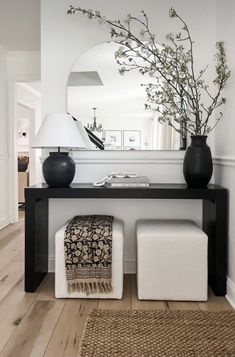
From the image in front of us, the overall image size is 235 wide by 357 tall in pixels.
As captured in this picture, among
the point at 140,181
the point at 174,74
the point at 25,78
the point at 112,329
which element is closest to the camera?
the point at 112,329

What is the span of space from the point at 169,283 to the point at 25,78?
3.40 metres

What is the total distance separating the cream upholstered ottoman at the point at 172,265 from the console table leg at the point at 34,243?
72cm

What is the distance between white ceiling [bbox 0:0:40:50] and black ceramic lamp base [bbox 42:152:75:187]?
1644 mm

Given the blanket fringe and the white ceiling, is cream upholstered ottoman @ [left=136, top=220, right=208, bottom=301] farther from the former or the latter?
the white ceiling

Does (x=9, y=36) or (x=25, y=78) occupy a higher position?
(x=9, y=36)

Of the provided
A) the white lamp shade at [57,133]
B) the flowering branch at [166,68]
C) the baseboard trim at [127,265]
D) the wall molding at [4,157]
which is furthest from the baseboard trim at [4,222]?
the flowering branch at [166,68]

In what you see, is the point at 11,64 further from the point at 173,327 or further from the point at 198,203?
the point at 173,327

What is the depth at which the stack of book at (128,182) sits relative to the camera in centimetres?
228

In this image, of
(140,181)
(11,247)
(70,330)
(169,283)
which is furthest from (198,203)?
(11,247)

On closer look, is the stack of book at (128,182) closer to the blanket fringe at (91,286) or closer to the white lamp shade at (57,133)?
the white lamp shade at (57,133)

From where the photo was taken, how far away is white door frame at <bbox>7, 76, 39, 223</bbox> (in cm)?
435

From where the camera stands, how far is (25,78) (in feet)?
14.2

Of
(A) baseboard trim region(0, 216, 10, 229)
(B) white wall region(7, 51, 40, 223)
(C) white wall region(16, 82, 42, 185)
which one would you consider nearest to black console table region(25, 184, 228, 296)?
(A) baseboard trim region(0, 216, 10, 229)

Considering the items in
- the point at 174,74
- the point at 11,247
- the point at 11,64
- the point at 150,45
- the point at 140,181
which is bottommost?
the point at 11,247
